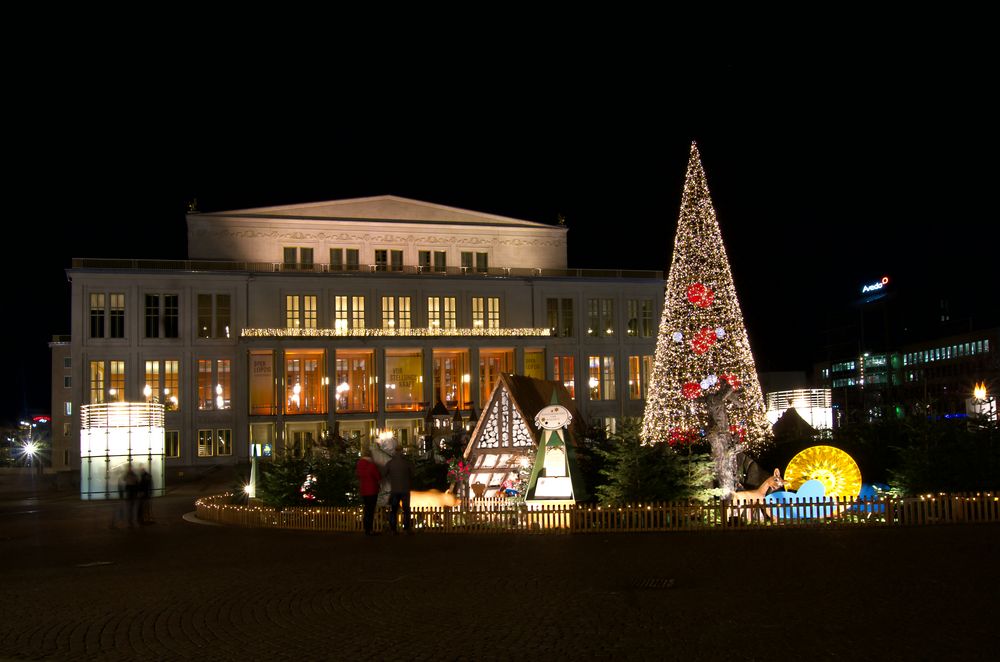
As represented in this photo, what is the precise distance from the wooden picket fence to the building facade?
40.8m

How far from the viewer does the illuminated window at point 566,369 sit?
2685 inches

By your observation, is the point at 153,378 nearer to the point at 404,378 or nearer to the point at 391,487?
the point at 404,378

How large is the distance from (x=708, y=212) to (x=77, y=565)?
50.5ft

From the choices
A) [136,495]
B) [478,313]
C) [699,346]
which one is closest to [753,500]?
[699,346]

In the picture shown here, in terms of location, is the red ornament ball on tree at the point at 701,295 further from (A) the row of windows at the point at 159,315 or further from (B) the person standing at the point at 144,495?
(A) the row of windows at the point at 159,315

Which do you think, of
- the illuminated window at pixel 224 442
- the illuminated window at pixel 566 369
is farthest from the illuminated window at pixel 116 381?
the illuminated window at pixel 566 369

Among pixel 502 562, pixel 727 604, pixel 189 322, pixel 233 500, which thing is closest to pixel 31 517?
pixel 233 500

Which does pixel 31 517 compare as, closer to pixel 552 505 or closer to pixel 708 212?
pixel 552 505

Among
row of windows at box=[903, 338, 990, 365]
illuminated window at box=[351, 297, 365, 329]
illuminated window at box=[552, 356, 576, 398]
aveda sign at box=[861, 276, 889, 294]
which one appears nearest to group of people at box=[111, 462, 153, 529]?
illuminated window at box=[351, 297, 365, 329]

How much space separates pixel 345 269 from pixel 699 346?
45.8 meters

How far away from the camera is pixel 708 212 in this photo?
897 inches

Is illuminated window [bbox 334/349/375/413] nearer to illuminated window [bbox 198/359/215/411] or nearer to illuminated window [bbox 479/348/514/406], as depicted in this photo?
illuminated window [bbox 479/348/514/406]

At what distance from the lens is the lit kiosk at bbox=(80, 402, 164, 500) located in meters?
32.4

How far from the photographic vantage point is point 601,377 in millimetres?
69000
